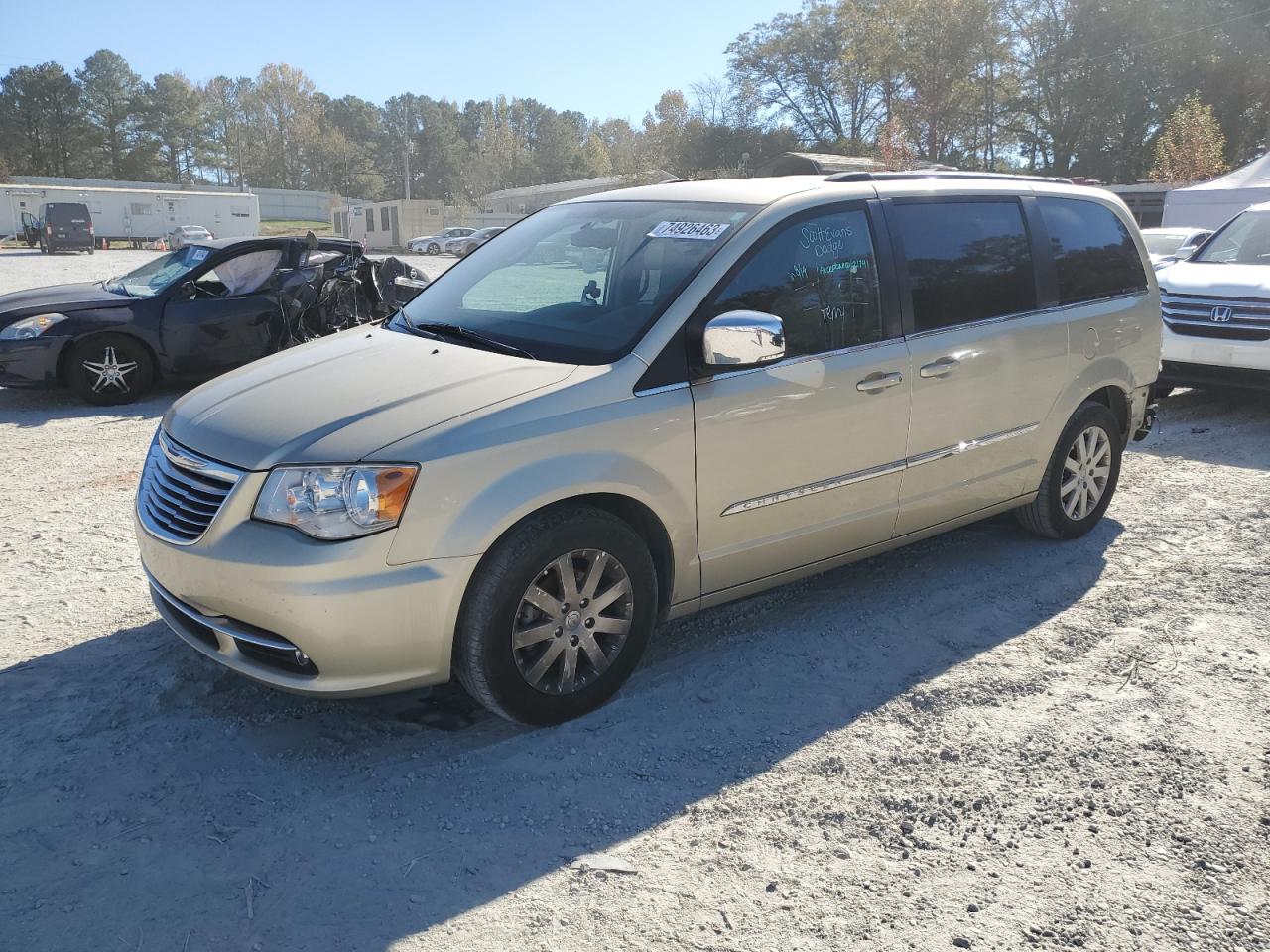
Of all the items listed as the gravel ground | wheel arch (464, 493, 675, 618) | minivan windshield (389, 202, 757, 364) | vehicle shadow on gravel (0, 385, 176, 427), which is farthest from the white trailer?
wheel arch (464, 493, 675, 618)

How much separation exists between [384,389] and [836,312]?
1841mm

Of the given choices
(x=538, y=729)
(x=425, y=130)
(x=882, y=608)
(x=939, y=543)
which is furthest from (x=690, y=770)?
(x=425, y=130)

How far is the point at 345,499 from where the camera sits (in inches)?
123

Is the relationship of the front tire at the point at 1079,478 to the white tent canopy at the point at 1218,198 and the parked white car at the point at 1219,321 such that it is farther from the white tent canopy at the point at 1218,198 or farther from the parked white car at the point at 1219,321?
the white tent canopy at the point at 1218,198

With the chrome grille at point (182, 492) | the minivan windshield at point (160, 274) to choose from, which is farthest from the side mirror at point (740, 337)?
the minivan windshield at point (160, 274)

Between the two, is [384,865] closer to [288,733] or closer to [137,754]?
[288,733]

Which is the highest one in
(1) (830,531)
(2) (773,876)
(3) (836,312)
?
(3) (836,312)

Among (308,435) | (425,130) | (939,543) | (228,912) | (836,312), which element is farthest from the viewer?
(425,130)

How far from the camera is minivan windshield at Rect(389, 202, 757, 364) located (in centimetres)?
382

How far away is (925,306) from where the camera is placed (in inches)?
175

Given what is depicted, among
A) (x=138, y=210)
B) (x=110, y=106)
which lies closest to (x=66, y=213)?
(x=138, y=210)

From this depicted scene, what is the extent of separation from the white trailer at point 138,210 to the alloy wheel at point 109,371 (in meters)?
50.9

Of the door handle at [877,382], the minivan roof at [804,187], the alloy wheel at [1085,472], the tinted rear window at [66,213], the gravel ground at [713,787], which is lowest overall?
the gravel ground at [713,787]

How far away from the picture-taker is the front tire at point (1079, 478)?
5.27 metres
